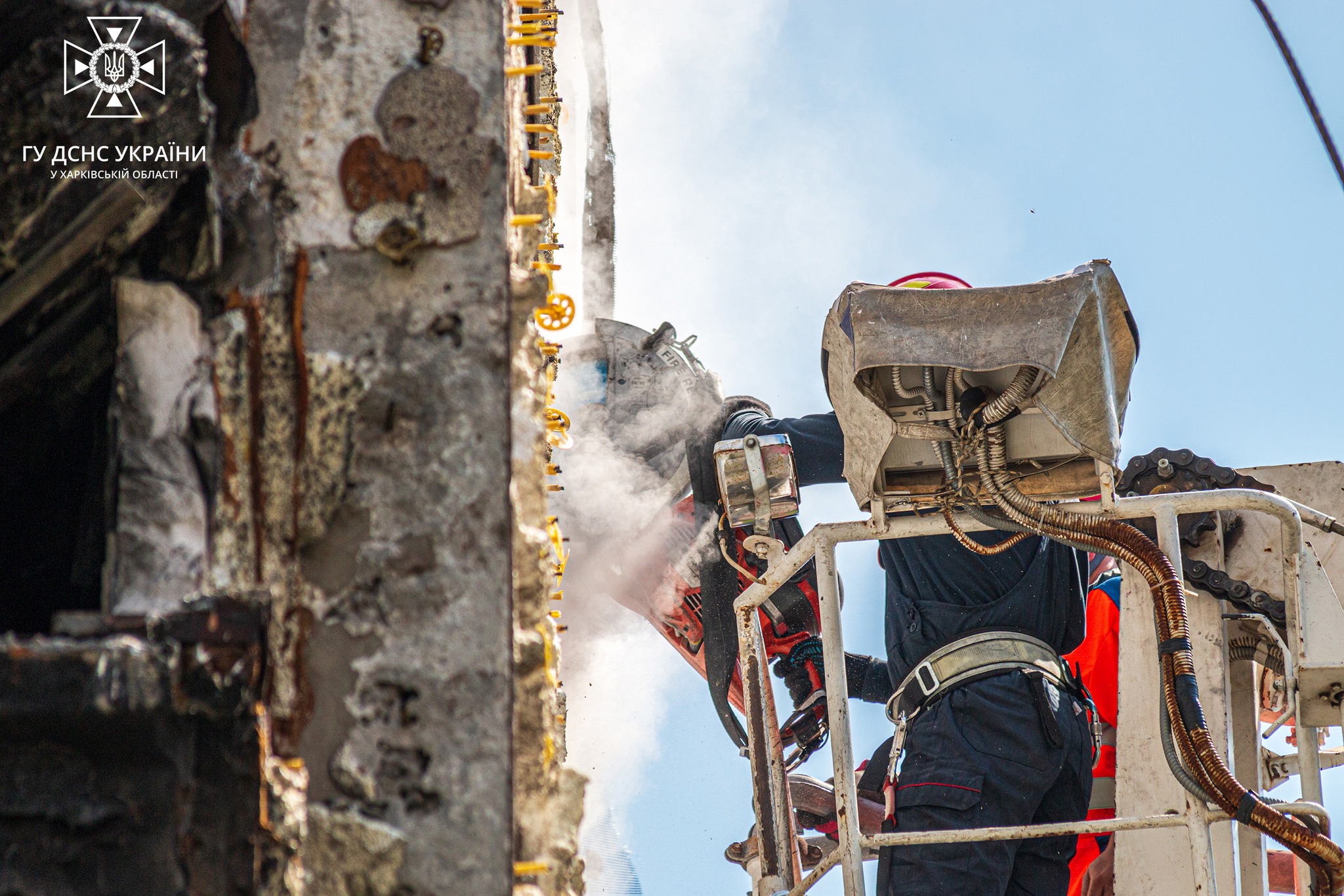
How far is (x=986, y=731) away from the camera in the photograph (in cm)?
541

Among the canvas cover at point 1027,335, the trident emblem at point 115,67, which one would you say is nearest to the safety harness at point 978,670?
the canvas cover at point 1027,335

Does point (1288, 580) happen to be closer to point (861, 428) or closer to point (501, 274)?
point (861, 428)

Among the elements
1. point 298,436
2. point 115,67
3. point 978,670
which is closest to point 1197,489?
point 978,670

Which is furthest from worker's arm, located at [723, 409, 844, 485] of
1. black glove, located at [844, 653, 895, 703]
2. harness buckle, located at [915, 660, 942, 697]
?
harness buckle, located at [915, 660, 942, 697]

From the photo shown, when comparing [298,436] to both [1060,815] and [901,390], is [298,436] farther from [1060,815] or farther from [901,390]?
[1060,815]

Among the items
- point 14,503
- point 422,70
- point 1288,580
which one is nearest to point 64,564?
point 14,503

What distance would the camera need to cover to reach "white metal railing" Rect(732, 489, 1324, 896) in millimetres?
4391

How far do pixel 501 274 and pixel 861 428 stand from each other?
114 inches

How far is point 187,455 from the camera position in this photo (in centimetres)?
204

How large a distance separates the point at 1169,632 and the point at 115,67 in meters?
3.80

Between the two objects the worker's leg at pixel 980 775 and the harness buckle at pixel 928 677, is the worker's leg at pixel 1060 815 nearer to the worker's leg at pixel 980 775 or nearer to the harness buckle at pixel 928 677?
the worker's leg at pixel 980 775

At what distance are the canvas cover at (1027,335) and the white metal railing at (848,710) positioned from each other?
1.31 feet

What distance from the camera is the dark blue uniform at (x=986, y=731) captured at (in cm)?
522

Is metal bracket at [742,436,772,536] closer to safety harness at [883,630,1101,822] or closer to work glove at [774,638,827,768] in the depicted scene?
safety harness at [883,630,1101,822]
